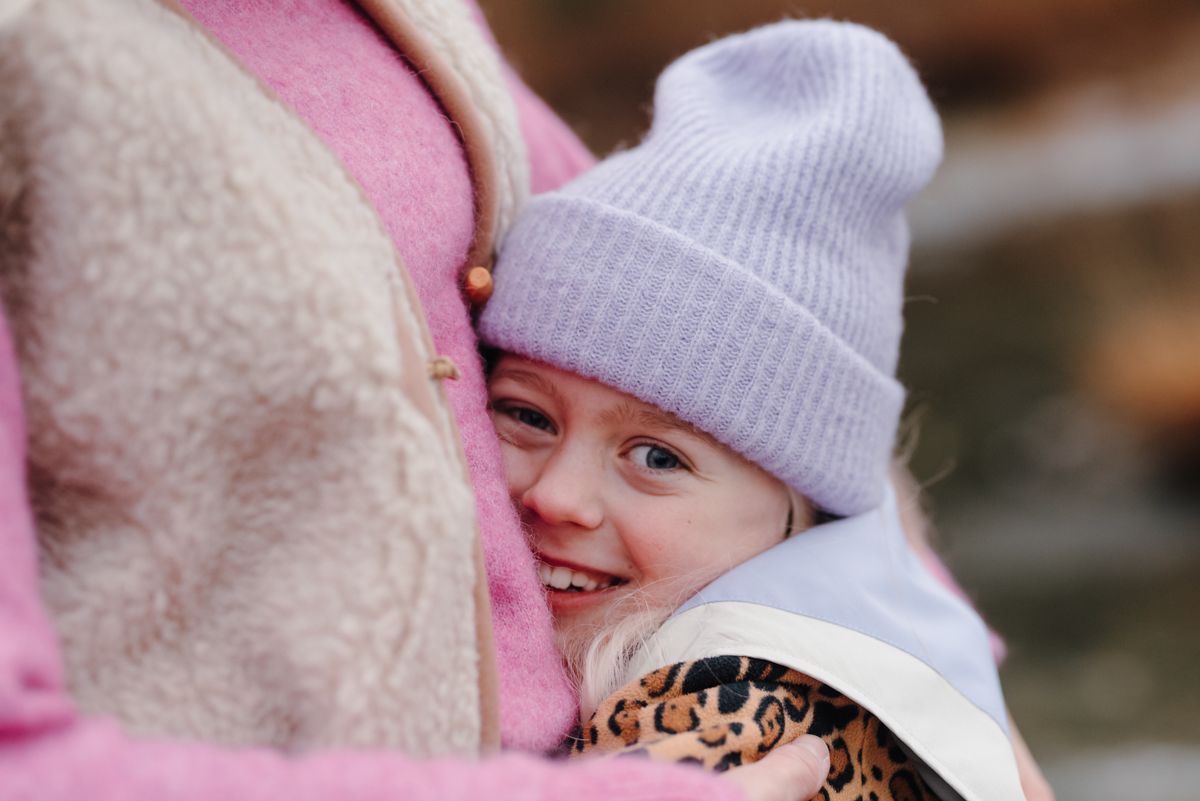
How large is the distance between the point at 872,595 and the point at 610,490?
247 mm

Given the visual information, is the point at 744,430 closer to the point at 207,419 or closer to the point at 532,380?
the point at 532,380

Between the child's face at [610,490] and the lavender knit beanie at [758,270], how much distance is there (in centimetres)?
3

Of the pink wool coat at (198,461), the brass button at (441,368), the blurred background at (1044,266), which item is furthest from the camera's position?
the blurred background at (1044,266)

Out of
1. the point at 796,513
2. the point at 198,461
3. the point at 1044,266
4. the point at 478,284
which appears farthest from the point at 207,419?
the point at 1044,266

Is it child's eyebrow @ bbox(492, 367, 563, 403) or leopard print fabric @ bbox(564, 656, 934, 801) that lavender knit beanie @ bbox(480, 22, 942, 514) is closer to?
child's eyebrow @ bbox(492, 367, 563, 403)

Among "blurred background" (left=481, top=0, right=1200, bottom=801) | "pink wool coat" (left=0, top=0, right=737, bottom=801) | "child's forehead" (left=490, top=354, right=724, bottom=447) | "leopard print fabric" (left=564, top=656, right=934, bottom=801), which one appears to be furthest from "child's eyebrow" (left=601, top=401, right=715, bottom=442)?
"blurred background" (left=481, top=0, right=1200, bottom=801)

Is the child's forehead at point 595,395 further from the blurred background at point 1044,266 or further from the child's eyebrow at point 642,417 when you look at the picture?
the blurred background at point 1044,266

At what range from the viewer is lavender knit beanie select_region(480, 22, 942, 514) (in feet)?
3.24

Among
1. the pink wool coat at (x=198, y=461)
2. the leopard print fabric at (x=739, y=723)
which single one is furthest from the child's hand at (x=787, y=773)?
the pink wool coat at (x=198, y=461)

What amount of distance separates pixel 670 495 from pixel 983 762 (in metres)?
0.34

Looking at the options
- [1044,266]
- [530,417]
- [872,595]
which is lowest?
[1044,266]

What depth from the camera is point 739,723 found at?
0.80m

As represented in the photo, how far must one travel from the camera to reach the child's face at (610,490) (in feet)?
3.27

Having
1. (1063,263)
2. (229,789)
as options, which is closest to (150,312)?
(229,789)
